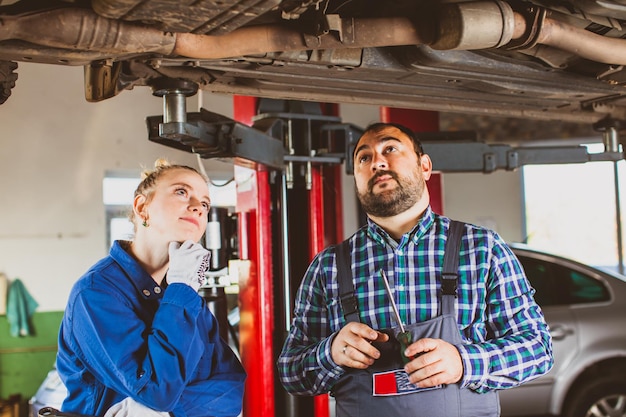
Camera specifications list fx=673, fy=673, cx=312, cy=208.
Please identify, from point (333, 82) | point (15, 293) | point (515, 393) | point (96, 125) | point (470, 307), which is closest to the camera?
point (470, 307)

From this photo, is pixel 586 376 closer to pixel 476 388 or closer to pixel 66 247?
pixel 476 388

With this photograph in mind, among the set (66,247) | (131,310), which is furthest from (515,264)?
(66,247)

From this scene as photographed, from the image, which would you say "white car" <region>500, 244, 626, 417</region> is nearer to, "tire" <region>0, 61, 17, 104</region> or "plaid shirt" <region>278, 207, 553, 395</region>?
"plaid shirt" <region>278, 207, 553, 395</region>

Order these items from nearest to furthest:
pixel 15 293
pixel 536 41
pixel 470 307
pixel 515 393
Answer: pixel 470 307 → pixel 536 41 → pixel 515 393 → pixel 15 293

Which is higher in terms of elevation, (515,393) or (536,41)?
(536,41)

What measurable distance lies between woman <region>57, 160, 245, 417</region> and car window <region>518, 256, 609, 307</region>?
2.94 metres

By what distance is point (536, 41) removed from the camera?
1.90 meters

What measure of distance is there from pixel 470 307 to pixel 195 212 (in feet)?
2.52

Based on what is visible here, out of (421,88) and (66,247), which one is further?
(66,247)

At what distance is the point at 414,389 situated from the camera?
170 centimetres

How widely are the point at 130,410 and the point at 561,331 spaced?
3.22 metres

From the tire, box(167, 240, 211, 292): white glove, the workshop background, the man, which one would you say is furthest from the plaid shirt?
the workshop background

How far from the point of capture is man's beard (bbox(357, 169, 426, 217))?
1.87 metres

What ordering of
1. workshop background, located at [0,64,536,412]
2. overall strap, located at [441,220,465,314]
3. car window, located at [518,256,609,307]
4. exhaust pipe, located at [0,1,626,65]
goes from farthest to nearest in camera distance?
workshop background, located at [0,64,536,412] → car window, located at [518,256,609,307] → overall strap, located at [441,220,465,314] → exhaust pipe, located at [0,1,626,65]
